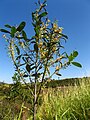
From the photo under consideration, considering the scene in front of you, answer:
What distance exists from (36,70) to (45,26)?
0.52 meters

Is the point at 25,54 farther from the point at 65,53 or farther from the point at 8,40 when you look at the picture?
the point at 65,53

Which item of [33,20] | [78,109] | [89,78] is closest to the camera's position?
[33,20]

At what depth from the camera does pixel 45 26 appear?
3246mm

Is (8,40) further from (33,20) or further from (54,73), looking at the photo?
(54,73)

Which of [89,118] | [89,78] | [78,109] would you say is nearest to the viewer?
[89,118]

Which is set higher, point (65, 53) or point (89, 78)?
point (89, 78)

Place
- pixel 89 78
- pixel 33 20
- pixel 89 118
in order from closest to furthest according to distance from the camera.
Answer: pixel 33 20 < pixel 89 118 < pixel 89 78

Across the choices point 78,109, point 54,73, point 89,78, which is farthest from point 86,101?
point 54,73

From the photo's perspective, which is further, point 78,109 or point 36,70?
point 78,109

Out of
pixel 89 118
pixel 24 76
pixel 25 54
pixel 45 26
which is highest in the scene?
pixel 45 26

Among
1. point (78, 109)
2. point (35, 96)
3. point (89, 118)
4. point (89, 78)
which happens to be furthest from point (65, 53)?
point (89, 78)

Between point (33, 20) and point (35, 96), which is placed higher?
point (33, 20)

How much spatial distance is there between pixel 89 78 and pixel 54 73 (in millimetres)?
5913

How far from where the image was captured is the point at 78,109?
21.8 feet
